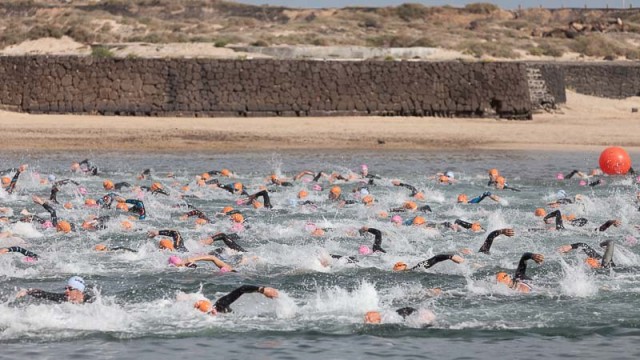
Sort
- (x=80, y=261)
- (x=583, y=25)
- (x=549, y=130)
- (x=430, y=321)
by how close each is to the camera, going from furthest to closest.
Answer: (x=583, y=25), (x=549, y=130), (x=80, y=261), (x=430, y=321)

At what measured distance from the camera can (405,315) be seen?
40.2 ft

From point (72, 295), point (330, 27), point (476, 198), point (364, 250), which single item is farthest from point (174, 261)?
point (330, 27)

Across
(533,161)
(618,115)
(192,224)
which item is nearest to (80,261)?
(192,224)

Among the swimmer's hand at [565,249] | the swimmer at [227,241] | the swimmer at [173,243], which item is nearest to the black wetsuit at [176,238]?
the swimmer at [173,243]

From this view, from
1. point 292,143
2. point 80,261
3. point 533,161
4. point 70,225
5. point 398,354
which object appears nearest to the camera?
point 398,354

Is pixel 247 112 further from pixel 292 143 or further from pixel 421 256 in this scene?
pixel 421 256

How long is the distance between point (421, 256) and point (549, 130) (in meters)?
17.6

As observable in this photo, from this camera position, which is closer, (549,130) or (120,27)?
(549,130)

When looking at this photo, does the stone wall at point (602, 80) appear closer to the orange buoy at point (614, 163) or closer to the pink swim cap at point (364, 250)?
the orange buoy at point (614, 163)

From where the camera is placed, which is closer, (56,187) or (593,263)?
(593,263)

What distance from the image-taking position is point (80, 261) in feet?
50.6

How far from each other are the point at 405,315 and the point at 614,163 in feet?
47.9

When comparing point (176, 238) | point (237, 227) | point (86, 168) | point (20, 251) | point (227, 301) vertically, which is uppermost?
point (227, 301)

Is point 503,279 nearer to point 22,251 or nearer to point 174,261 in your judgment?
point 174,261
